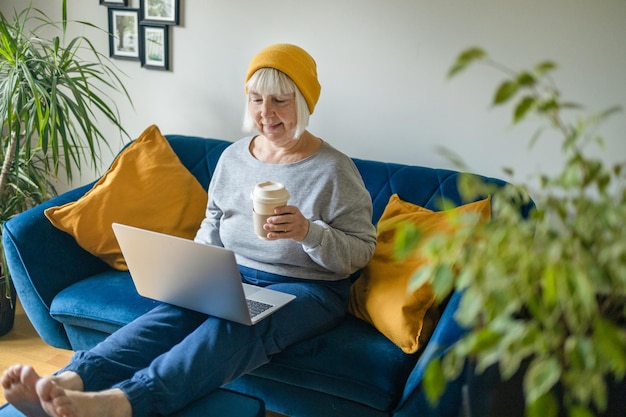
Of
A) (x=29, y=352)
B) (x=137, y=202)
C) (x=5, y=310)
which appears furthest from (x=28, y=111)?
(x=29, y=352)

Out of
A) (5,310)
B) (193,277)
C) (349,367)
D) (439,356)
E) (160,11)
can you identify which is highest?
(160,11)

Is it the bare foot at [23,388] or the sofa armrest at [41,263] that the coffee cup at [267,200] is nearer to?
the bare foot at [23,388]

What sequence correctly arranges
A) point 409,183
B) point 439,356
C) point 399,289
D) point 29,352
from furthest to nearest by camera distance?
point 29,352 → point 409,183 → point 399,289 → point 439,356

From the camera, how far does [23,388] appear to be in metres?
1.63

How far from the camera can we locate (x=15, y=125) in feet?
8.30

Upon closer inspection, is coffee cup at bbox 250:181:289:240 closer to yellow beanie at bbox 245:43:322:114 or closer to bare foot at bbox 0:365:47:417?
yellow beanie at bbox 245:43:322:114

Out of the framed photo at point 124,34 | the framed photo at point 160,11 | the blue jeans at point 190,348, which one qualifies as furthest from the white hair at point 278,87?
the framed photo at point 124,34

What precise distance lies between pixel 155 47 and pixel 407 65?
3.74 feet

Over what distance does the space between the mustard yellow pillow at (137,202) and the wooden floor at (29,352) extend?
476mm

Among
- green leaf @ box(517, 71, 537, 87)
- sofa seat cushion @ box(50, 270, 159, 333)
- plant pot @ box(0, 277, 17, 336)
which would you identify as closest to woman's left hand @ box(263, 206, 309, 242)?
sofa seat cushion @ box(50, 270, 159, 333)

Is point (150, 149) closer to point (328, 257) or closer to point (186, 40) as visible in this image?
point (186, 40)

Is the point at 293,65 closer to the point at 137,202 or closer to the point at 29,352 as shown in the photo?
the point at 137,202

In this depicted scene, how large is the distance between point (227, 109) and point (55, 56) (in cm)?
72

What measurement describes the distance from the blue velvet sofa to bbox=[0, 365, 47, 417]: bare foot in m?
0.52
